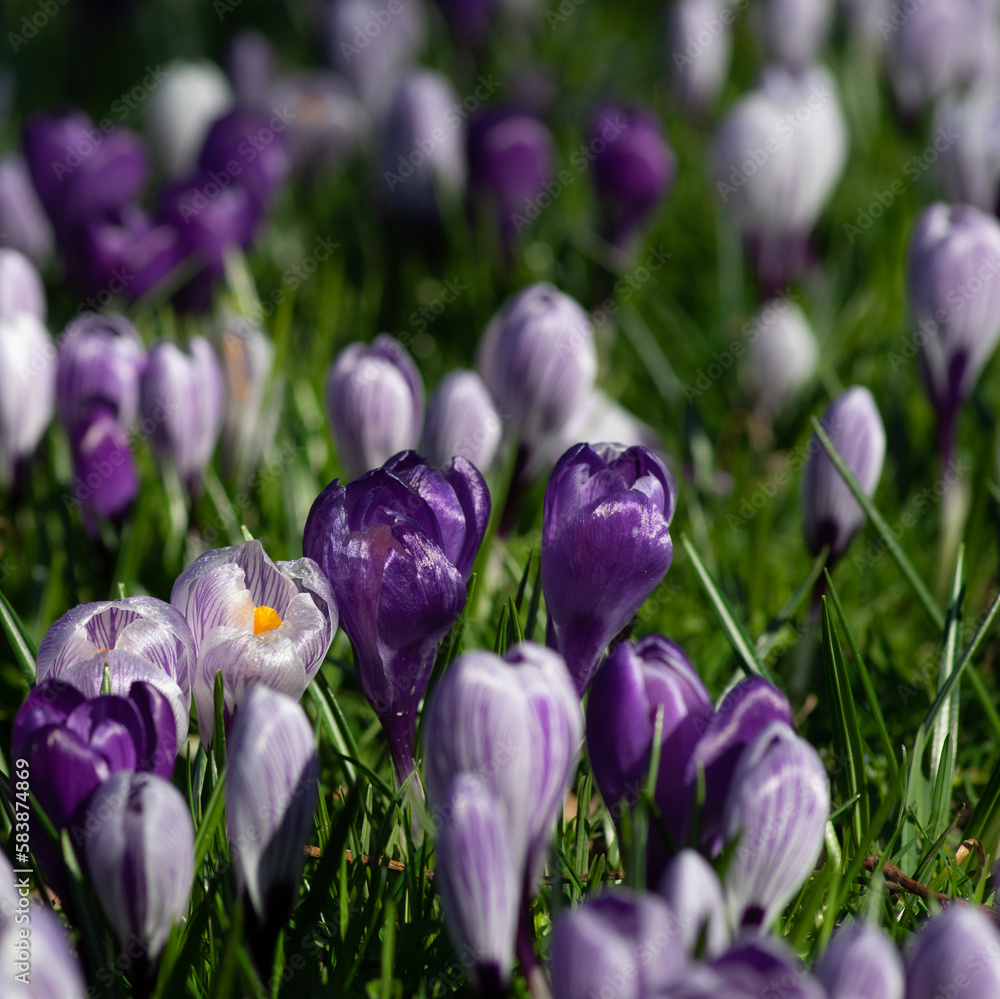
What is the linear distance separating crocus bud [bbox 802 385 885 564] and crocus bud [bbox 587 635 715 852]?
2.03ft

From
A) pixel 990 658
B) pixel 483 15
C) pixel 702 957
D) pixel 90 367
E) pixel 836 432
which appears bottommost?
pixel 990 658

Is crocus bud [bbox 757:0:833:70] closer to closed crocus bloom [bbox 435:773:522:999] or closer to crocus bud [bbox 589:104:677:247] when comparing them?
crocus bud [bbox 589:104:677:247]

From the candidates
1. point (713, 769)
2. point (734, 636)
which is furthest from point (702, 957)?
point (734, 636)

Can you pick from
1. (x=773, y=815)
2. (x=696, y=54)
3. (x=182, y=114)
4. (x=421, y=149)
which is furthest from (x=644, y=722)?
(x=696, y=54)

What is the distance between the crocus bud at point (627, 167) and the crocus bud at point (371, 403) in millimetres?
1183

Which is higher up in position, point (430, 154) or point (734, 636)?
point (430, 154)

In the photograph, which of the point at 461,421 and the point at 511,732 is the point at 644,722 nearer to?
the point at 511,732

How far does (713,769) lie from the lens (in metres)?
1.06

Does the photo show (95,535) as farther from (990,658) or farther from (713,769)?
(990,658)

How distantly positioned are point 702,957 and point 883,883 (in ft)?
1.31

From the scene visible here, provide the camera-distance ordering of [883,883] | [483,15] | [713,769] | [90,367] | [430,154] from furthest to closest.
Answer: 1. [483,15]
2. [430,154]
3. [90,367]
4. [883,883]
5. [713,769]

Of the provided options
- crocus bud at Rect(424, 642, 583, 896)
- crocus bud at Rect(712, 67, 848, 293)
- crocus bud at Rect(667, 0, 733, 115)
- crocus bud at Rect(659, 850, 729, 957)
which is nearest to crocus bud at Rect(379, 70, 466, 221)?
crocus bud at Rect(712, 67, 848, 293)

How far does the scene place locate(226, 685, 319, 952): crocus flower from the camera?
1000mm

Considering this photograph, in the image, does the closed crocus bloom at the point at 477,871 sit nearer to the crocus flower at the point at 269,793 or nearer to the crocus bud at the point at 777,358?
the crocus flower at the point at 269,793
